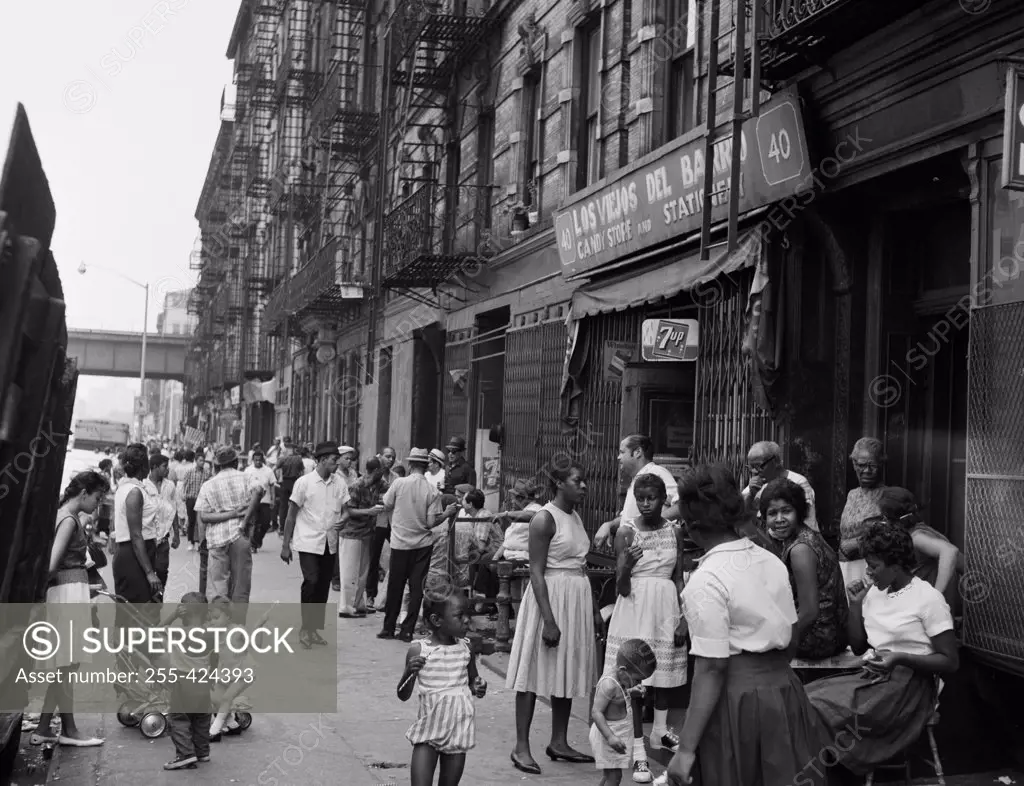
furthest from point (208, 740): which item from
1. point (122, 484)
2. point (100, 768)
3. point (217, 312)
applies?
point (217, 312)

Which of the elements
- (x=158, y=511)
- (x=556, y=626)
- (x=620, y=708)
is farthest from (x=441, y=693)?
(x=158, y=511)

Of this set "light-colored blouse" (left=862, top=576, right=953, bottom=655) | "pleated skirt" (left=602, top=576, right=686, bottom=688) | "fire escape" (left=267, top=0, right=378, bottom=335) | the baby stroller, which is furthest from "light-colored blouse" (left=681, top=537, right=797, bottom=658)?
"fire escape" (left=267, top=0, right=378, bottom=335)

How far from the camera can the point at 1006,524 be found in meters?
6.79

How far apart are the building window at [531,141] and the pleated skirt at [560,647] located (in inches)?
414

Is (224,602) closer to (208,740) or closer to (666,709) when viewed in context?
(208,740)

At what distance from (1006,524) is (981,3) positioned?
3.31 meters

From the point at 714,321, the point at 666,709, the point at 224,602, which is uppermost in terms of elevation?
the point at 714,321

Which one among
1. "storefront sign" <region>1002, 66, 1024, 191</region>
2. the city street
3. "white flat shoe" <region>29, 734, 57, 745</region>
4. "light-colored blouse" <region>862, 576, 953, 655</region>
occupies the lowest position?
the city street

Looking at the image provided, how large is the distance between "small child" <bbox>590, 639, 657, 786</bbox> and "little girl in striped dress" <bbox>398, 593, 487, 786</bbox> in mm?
663

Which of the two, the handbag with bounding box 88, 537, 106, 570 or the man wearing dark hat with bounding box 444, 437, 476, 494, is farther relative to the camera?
the man wearing dark hat with bounding box 444, 437, 476, 494

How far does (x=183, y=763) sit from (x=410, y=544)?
520 cm

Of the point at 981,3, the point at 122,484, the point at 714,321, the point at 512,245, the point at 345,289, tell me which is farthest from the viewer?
the point at 345,289

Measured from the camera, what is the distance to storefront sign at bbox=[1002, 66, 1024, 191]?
6102 mm

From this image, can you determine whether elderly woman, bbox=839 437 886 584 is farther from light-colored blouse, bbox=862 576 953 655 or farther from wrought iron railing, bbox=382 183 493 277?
wrought iron railing, bbox=382 183 493 277
